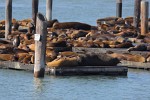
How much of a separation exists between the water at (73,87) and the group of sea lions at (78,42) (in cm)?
60

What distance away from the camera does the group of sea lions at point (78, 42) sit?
79.3ft

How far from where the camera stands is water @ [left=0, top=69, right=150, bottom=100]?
20547mm

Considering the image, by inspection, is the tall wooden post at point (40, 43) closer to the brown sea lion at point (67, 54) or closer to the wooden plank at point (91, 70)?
the wooden plank at point (91, 70)

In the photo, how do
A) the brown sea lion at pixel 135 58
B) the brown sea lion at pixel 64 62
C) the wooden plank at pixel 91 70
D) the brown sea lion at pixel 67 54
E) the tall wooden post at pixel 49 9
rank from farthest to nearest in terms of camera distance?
the tall wooden post at pixel 49 9 → the brown sea lion at pixel 135 58 → the brown sea lion at pixel 67 54 → the wooden plank at pixel 91 70 → the brown sea lion at pixel 64 62

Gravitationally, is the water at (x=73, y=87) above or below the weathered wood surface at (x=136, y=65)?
below

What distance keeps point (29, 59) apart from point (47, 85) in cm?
263

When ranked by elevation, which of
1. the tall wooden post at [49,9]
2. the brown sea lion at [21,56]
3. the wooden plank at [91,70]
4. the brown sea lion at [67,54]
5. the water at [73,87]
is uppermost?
the tall wooden post at [49,9]

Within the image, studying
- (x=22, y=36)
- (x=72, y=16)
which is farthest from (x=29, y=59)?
(x=72, y=16)

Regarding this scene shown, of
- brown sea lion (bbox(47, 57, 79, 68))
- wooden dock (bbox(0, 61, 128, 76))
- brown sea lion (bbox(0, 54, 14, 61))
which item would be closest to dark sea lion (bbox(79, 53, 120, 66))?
wooden dock (bbox(0, 61, 128, 76))

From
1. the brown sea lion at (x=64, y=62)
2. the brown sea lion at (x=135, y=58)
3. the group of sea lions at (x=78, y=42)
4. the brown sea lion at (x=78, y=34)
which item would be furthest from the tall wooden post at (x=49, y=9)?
the brown sea lion at (x=64, y=62)

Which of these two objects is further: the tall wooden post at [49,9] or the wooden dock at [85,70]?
the tall wooden post at [49,9]

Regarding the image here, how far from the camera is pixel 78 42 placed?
30500mm

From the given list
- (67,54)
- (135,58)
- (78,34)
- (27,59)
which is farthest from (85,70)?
(78,34)

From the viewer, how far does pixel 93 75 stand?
24047mm
